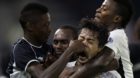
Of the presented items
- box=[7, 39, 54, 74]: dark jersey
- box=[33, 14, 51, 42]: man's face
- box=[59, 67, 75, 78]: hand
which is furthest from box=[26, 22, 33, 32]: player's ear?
box=[59, 67, 75, 78]: hand

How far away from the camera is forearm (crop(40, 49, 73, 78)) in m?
5.17

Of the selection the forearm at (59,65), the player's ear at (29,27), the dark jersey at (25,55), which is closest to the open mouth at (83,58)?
the forearm at (59,65)

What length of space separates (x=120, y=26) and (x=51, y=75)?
90cm

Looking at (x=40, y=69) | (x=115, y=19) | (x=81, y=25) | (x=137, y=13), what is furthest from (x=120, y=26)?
(x=137, y=13)

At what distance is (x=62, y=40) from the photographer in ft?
19.0

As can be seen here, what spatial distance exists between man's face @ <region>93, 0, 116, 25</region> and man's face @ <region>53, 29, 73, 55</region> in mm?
413

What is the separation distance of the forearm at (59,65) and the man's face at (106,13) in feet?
1.73

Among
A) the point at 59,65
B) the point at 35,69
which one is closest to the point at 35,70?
the point at 35,69

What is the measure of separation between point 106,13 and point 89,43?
1.65 feet

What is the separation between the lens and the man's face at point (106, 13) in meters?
5.55

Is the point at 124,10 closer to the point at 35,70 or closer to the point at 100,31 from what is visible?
the point at 100,31

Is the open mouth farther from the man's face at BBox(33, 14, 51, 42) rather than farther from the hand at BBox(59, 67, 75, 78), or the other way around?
the man's face at BBox(33, 14, 51, 42)

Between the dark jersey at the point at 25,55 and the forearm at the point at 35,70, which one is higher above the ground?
the dark jersey at the point at 25,55

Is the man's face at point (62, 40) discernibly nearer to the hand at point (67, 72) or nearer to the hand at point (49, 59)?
the hand at point (49, 59)
